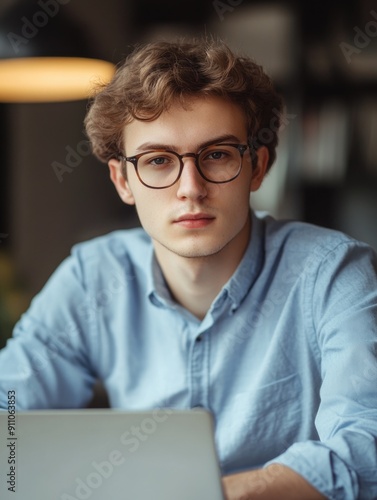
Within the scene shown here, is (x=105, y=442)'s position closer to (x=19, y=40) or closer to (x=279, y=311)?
(x=279, y=311)

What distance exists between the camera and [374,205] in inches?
161

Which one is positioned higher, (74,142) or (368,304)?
(74,142)

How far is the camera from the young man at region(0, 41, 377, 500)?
131 centimetres

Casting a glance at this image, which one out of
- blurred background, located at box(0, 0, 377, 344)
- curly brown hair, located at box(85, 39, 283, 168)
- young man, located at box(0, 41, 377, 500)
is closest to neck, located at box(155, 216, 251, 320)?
young man, located at box(0, 41, 377, 500)

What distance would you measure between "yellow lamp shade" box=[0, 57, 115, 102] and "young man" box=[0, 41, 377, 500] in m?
0.81

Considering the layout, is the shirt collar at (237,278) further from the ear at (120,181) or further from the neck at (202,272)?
the ear at (120,181)

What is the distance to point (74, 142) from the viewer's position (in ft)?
12.9

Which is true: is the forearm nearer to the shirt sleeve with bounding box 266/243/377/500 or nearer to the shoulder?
the shirt sleeve with bounding box 266/243/377/500

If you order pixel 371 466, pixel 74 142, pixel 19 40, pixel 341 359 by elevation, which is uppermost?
pixel 19 40

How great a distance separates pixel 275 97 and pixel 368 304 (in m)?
0.54

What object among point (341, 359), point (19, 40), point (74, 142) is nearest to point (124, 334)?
point (341, 359)

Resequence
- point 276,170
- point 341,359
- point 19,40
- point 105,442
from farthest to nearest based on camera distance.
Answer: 1. point 276,170
2. point 19,40
3. point 341,359
4. point 105,442

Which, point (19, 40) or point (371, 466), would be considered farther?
point (19, 40)

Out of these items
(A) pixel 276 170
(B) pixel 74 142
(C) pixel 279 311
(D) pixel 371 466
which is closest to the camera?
(D) pixel 371 466
